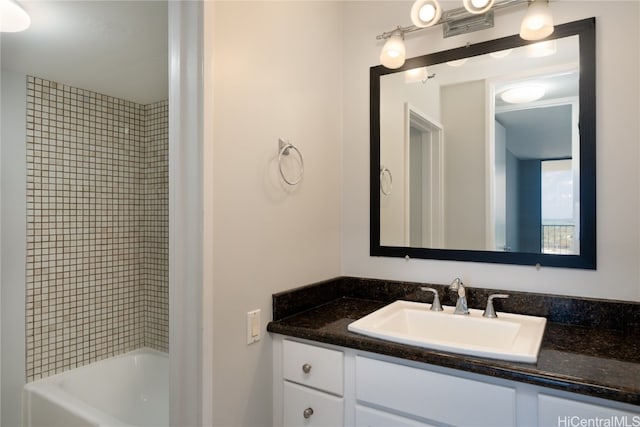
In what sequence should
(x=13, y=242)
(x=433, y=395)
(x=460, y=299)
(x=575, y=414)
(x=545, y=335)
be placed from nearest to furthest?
1. (x=575, y=414)
2. (x=433, y=395)
3. (x=545, y=335)
4. (x=460, y=299)
5. (x=13, y=242)

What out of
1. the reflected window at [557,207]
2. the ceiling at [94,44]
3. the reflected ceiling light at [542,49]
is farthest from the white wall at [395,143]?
the ceiling at [94,44]

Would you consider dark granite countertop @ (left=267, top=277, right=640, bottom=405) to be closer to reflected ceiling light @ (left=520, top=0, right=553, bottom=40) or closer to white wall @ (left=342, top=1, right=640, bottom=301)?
white wall @ (left=342, top=1, right=640, bottom=301)

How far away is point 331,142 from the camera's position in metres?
1.82

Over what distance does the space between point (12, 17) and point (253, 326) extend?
5.10 ft

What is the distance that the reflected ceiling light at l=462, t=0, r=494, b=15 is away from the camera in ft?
4.63

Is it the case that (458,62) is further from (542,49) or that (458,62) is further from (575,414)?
(575,414)

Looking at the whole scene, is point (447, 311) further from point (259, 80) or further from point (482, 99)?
point (259, 80)

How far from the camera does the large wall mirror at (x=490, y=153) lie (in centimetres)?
139

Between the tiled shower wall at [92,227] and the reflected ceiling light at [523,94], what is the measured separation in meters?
2.02

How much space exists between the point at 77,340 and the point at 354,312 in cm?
170

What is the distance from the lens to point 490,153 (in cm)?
158

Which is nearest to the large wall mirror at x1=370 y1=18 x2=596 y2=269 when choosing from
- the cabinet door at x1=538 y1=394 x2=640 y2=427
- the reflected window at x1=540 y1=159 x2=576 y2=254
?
the reflected window at x1=540 y1=159 x2=576 y2=254

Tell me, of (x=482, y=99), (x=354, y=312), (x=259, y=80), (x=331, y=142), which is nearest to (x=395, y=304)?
(x=354, y=312)

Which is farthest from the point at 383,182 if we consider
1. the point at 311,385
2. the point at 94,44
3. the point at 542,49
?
the point at 94,44
